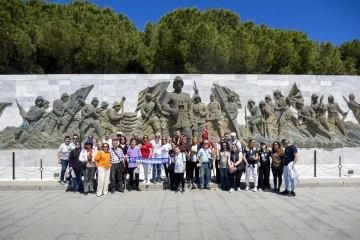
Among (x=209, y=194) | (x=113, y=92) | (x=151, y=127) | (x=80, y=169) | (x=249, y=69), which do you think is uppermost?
(x=249, y=69)

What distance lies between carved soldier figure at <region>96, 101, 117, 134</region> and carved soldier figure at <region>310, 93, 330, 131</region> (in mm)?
9281

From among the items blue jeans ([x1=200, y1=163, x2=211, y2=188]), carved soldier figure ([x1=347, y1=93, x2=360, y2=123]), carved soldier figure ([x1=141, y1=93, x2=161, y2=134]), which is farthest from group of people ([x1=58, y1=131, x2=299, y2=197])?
carved soldier figure ([x1=347, y1=93, x2=360, y2=123])

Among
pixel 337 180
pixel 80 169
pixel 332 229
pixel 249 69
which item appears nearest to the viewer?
pixel 332 229

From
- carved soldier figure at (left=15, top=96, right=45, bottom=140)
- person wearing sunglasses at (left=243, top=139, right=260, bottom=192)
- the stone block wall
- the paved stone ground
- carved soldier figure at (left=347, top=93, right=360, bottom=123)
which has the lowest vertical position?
the paved stone ground

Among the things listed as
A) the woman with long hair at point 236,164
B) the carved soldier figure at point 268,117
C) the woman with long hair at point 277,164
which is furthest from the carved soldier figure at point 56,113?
the woman with long hair at point 277,164

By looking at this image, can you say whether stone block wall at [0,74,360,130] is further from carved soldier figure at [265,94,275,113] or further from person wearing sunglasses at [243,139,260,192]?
person wearing sunglasses at [243,139,260,192]

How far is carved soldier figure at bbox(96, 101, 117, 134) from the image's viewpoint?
1369cm

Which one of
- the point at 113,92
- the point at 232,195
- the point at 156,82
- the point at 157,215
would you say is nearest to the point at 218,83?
the point at 156,82

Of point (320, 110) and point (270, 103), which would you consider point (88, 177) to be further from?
point (320, 110)

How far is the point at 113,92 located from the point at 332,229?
36.4ft

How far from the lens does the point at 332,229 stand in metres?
5.26

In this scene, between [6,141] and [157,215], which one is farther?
[6,141]

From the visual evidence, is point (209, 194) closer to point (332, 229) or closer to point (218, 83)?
point (332, 229)

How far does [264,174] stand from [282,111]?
630cm
